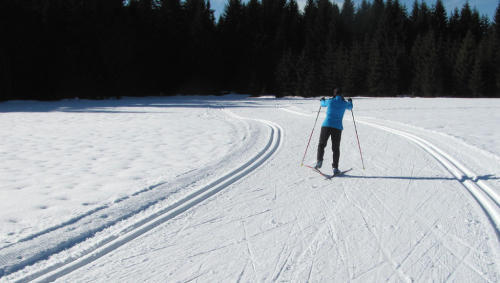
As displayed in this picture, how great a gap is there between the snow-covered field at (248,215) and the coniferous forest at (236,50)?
32054 mm

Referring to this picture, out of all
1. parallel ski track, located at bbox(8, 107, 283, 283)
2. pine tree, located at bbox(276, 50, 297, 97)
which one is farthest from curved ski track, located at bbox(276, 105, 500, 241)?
pine tree, located at bbox(276, 50, 297, 97)

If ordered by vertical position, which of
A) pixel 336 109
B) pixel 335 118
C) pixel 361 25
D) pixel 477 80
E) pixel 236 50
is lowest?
pixel 335 118

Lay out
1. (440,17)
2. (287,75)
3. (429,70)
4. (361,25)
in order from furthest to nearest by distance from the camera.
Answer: (361,25)
(440,17)
(287,75)
(429,70)

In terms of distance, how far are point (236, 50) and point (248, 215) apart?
5786cm

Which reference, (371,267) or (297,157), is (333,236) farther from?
(297,157)

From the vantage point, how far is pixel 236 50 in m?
60.6

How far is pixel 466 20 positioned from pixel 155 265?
254 feet

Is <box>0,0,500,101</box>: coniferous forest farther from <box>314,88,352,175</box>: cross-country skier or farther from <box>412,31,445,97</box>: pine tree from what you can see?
<box>314,88,352,175</box>: cross-country skier

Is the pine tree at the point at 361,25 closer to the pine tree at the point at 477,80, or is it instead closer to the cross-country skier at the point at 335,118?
the pine tree at the point at 477,80

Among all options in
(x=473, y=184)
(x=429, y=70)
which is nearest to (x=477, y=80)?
(x=429, y=70)

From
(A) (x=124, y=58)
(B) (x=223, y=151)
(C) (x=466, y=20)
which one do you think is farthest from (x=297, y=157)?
(C) (x=466, y=20)

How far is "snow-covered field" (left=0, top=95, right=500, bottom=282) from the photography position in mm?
3650

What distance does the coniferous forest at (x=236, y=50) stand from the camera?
125 ft

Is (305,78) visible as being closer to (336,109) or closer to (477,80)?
(477,80)
